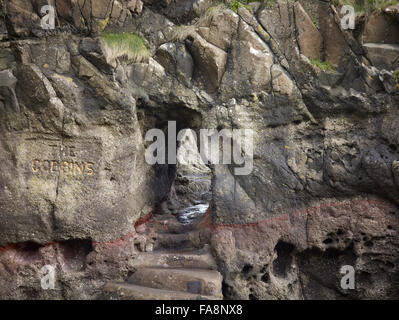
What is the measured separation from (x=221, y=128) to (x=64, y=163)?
95.2 inches

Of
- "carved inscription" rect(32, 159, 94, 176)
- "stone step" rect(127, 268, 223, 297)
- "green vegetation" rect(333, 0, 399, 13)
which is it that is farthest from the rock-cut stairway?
"green vegetation" rect(333, 0, 399, 13)

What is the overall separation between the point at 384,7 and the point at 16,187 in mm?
5934

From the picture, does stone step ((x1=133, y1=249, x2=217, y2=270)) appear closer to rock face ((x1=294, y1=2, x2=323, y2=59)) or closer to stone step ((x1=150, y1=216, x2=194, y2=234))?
stone step ((x1=150, y1=216, x2=194, y2=234))

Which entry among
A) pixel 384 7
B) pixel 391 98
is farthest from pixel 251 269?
pixel 384 7

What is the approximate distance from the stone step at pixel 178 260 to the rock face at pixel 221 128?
0.08 m

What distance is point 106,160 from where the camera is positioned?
588cm

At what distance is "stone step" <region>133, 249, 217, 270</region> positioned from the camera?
5727 mm

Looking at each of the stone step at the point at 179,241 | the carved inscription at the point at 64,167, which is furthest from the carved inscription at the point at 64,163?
the stone step at the point at 179,241

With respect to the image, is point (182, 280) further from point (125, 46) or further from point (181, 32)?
point (181, 32)

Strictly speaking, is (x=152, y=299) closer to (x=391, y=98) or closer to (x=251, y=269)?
(x=251, y=269)

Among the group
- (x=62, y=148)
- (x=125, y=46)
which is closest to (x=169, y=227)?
(x=62, y=148)

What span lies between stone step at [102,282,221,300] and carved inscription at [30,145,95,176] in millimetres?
1704

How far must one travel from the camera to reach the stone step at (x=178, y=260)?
18.8 feet

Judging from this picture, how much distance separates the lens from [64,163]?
5.77 metres
